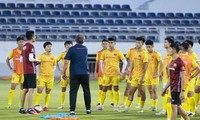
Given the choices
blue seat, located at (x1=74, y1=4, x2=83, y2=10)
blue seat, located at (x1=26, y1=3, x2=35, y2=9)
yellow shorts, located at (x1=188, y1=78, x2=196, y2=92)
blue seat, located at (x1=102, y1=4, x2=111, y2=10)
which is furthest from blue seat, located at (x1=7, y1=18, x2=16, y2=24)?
yellow shorts, located at (x1=188, y1=78, x2=196, y2=92)

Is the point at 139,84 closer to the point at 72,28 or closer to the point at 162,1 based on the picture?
the point at 72,28

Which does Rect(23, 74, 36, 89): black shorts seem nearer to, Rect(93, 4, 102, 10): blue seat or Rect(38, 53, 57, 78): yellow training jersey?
Rect(38, 53, 57, 78): yellow training jersey

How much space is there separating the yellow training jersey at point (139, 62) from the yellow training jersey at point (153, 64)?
3.64 ft

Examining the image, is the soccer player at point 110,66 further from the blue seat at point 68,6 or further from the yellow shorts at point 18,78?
the blue seat at point 68,6

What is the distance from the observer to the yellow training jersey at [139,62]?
52.1 feet

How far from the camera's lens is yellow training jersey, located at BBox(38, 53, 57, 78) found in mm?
16780

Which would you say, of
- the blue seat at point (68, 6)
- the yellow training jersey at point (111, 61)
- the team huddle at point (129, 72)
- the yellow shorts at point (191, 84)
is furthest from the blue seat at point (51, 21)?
the yellow shorts at point (191, 84)

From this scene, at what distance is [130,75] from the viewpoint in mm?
16078

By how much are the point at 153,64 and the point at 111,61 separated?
1065mm

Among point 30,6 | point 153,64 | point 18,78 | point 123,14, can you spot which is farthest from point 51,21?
point 153,64

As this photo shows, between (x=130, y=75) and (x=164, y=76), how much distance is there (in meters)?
1.16

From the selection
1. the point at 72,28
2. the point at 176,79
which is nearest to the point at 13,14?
the point at 72,28

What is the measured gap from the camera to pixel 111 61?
17016 millimetres

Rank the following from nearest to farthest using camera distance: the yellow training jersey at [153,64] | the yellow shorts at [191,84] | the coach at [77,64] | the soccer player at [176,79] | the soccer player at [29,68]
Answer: the soccer player at [176,79]
the yellow shorts at [191,84]
the soccer player at [29,68]
the coach at [77,64]
the yellow training jersey at [153,64]
